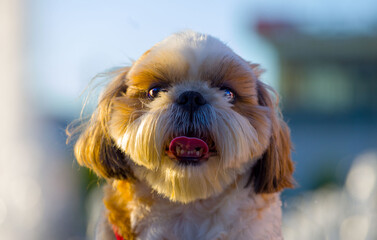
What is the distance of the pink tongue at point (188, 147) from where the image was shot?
1.81 meters

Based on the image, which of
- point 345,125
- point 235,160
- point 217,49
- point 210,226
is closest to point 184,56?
point 217,49

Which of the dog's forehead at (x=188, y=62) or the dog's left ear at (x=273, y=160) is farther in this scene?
the dog's left ear at (x=273, y=160)

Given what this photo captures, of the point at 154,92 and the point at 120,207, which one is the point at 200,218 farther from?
the point at 154,92

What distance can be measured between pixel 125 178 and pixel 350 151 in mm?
9606

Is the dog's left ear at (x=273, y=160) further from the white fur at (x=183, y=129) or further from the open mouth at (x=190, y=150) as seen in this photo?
the open mouth at (x=190, y=150)

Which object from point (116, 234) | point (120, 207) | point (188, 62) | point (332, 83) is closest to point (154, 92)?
point (188, 62)

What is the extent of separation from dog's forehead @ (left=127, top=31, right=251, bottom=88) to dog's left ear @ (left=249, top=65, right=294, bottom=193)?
0.26m

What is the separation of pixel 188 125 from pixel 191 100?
0.10m

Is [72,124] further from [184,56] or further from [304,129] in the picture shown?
[304,129]

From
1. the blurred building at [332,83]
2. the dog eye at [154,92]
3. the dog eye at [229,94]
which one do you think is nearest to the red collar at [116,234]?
the dog eye at [154,92]

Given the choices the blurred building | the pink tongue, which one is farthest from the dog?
the blurred building

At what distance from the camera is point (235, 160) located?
184 cm

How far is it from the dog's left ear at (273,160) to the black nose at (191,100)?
41cm

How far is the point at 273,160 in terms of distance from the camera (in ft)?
6.91
